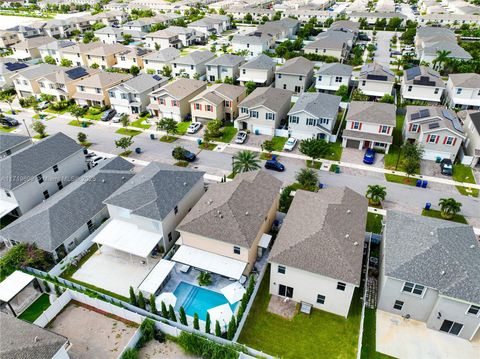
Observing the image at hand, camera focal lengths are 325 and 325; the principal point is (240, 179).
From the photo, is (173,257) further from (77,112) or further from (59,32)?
(59,32)

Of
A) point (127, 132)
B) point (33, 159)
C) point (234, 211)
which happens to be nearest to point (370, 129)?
point (234, 211)

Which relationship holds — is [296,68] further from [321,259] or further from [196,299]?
[196,299]

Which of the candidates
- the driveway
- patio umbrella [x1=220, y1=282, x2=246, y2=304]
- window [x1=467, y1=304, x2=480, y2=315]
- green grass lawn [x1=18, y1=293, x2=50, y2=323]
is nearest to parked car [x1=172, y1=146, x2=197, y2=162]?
patio umbrella [x1=220, y1=282, x2=246, y2=304]

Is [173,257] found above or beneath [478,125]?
beneath

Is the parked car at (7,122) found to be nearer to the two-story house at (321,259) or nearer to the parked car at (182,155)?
the parked car at (182,155)

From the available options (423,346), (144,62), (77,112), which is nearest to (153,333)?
(423,346)

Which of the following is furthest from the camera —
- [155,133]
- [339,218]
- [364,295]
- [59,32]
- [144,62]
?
[59,32]
